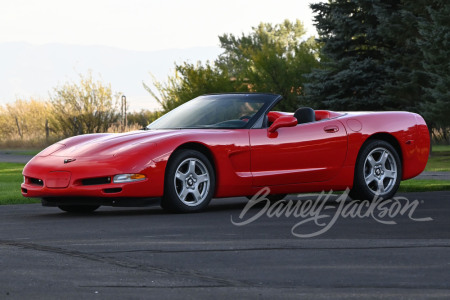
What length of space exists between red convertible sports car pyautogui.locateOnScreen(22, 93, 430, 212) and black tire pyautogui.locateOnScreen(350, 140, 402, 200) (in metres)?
0.01

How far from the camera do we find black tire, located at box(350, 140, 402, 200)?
441 inches

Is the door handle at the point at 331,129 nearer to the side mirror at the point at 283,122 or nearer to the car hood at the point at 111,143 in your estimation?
the side mirror at the point at 283,122

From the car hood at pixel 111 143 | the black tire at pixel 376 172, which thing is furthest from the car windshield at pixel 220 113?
the black tire at pixel 376 172

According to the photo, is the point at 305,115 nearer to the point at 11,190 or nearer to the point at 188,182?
the point at 188,182

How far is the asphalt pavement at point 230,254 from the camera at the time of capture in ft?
17.0

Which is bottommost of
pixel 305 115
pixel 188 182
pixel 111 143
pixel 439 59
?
pixel 188 182

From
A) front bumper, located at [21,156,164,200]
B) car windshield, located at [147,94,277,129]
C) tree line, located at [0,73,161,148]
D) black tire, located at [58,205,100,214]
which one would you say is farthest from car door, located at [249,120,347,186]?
tree line, located at [0,73,161,148]

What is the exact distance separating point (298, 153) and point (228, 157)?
94 cm

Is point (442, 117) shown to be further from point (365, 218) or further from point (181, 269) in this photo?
point (181, 269)

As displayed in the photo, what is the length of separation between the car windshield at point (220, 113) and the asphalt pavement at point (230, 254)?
101cm

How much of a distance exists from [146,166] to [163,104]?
32948mm

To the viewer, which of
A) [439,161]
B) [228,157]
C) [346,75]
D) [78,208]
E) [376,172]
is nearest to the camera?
[228,157]

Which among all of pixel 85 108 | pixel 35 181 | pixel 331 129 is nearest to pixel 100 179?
pixel 35 181

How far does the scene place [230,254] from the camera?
21.7 feet
